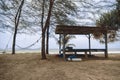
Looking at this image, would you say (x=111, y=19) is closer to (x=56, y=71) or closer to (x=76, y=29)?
(x=76, y=29)

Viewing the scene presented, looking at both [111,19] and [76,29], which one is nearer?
[76,29]

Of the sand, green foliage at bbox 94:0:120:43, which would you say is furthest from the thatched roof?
the sand

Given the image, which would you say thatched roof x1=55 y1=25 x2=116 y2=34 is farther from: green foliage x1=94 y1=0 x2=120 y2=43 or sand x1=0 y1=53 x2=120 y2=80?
sand x1=0 y1=53 x2=120 y2=80

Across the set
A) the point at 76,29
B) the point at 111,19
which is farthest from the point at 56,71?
the point at 111,19

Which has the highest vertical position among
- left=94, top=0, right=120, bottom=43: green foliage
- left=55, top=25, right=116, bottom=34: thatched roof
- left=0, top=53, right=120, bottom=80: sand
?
left=94, top=0, right=120, bottom=43: green foliage

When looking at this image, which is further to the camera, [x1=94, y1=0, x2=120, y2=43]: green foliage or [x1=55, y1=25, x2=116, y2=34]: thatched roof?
[x1=94, y1=0, x2=120, y2=43]: green foliage

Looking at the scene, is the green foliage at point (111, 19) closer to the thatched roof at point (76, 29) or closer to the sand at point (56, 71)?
the thatched roof at point (76, 29)

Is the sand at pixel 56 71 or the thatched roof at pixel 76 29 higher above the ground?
the thatched roof at pixel 76 29

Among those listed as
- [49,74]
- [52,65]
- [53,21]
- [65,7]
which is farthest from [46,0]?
[49,74]

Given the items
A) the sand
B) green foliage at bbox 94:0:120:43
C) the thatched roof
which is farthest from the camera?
green foliage at bbox 94:0:120:43

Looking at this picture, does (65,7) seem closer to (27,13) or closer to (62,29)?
(62,29)

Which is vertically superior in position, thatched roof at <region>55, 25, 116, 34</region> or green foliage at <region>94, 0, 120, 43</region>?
green foliage at <region>94, 0, 120, 43</region>

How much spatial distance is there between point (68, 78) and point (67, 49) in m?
8.46

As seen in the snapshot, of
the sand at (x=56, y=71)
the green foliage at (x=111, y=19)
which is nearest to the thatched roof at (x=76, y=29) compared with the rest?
the green foliage at (x=111, y=19)
